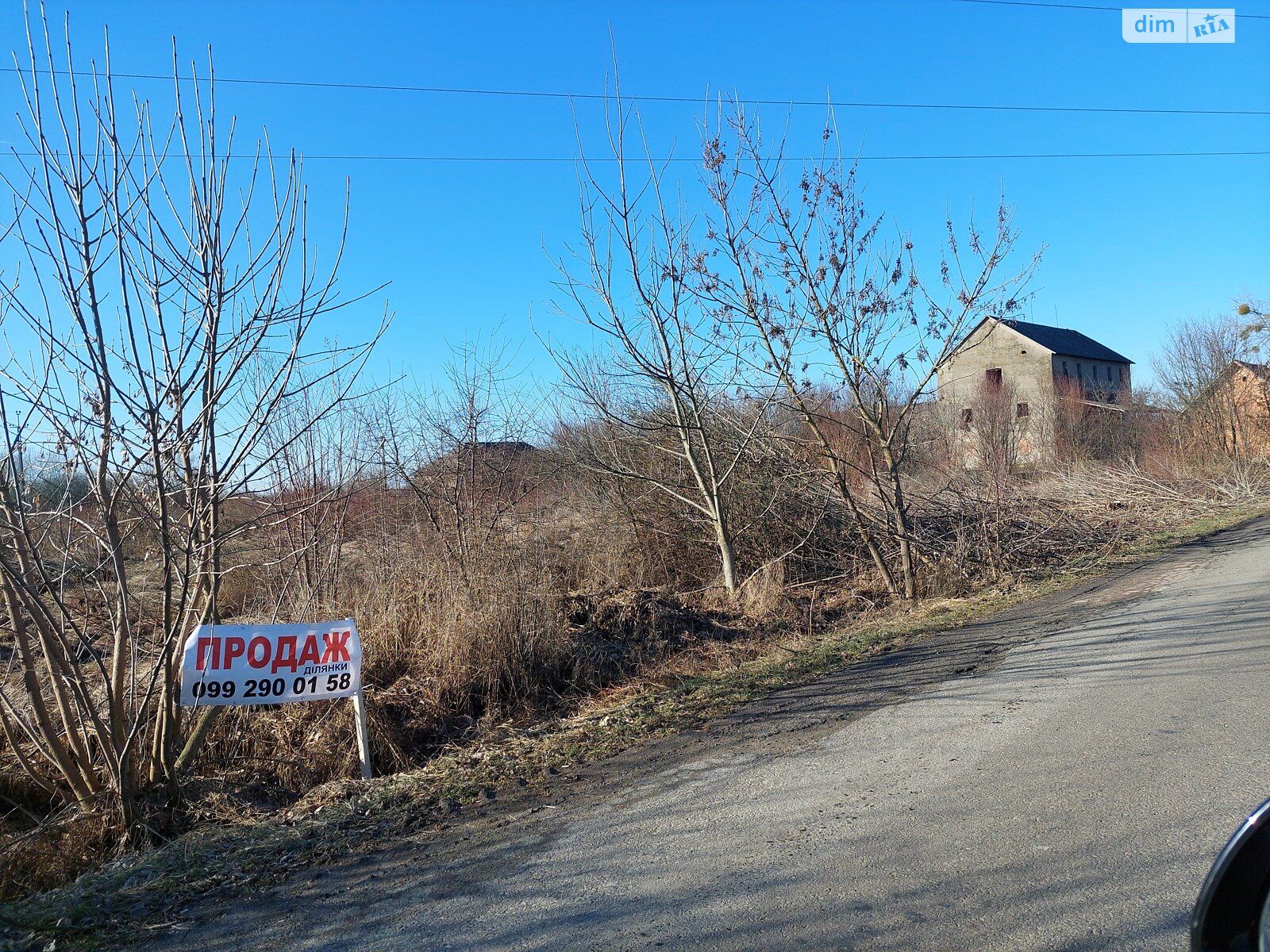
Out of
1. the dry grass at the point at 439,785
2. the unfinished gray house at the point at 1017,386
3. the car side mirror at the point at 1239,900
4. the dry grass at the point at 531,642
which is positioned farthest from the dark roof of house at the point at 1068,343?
the car side mirror at the point at 1239,900

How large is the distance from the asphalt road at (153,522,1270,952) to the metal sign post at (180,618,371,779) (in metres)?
1.74

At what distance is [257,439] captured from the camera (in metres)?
5.80

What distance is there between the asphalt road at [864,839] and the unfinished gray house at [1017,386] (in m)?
7.15

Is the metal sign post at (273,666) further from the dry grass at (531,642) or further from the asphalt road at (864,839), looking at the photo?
the asphalt road at (864,839)

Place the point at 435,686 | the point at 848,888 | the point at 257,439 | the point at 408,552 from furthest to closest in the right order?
the point at 408,552 → the point at 435,686 → the point at 257,439 → the point at 848,888

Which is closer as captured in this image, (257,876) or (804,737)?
(257,876)

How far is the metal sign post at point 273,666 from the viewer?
18.4 ft

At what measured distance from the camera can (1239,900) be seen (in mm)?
2027

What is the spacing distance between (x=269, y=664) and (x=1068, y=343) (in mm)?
53688

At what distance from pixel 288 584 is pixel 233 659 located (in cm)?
314

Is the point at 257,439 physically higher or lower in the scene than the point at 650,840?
higher

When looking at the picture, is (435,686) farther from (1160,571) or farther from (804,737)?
(1160,571)

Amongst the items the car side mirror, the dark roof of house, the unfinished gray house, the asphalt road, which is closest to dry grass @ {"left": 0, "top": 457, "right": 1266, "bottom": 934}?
the asphalt road

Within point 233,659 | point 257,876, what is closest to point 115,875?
point 257,876
